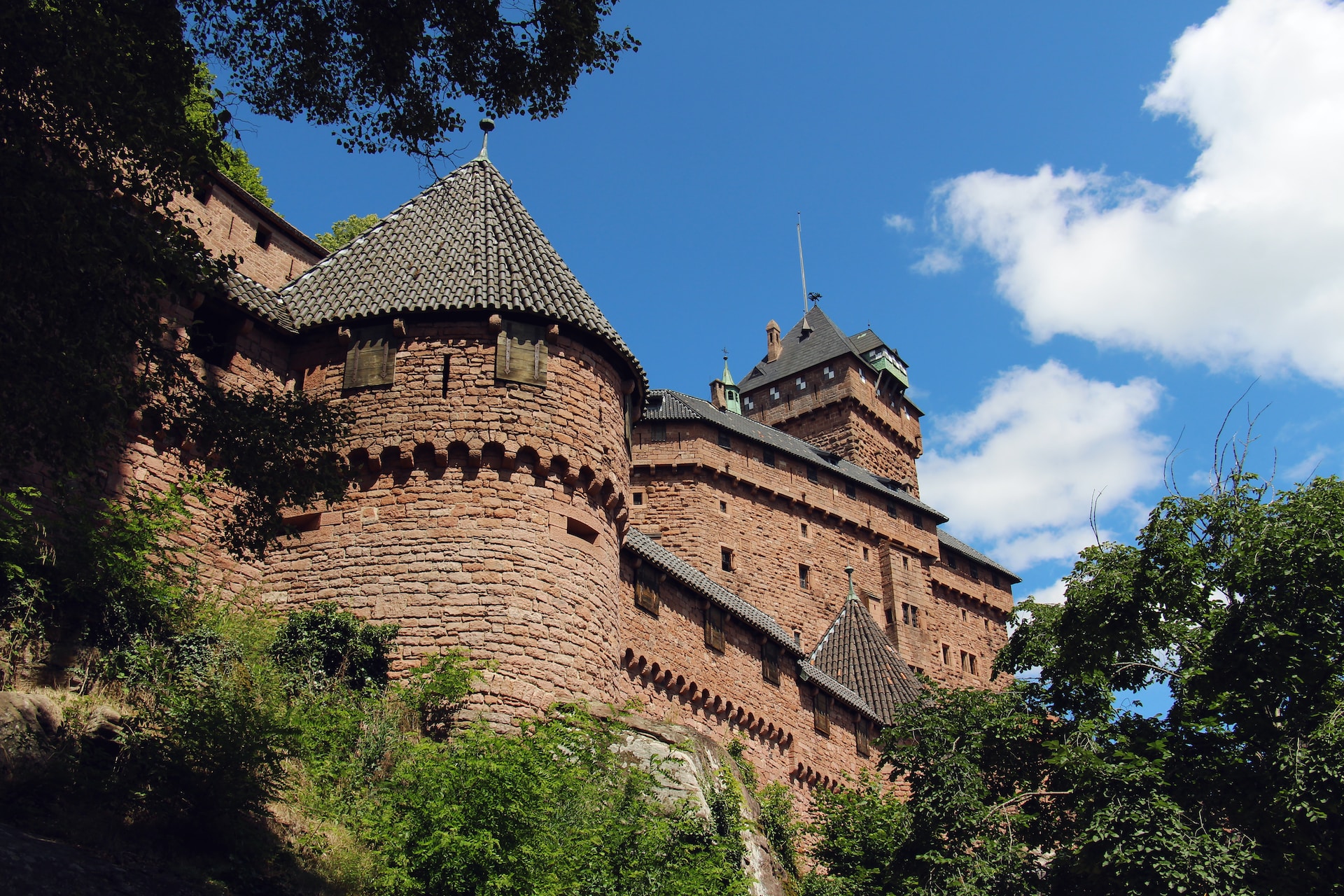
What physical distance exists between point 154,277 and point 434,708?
5.85 metres

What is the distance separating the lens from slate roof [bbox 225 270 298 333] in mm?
15027

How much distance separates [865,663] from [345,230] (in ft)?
62.9

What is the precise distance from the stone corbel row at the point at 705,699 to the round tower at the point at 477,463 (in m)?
3.51

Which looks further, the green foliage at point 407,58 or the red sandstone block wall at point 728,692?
the red sandstone block wall at point 728,692

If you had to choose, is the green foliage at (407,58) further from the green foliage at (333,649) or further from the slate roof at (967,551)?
the slate roof at (967,551)

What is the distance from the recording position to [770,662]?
2377 centimetres

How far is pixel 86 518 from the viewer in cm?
1102

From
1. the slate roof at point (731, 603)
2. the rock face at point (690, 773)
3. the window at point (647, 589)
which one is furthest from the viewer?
the slate roof at point (731, 603)

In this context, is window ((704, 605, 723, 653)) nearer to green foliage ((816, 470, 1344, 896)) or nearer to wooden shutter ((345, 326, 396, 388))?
green foliage ((816, 470, 1344, 896))

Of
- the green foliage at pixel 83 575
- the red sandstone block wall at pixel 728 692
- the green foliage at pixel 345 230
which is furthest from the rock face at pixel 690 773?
the green foliage at pixel 345 230

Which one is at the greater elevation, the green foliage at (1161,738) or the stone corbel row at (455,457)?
the stone corbel row at (455,457)

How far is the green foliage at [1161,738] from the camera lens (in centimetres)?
1245

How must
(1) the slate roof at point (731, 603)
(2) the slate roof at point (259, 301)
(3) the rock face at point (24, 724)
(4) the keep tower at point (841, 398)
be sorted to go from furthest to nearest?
1. (4) the keep tower at point (841, 398)
2. (1) the slate roof at point (731, 603)
3. (2) the slate roof at point (259, 301)
4. (3) the rock face at point (24, 724)

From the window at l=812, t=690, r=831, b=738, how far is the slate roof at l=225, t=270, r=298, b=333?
14.5m
